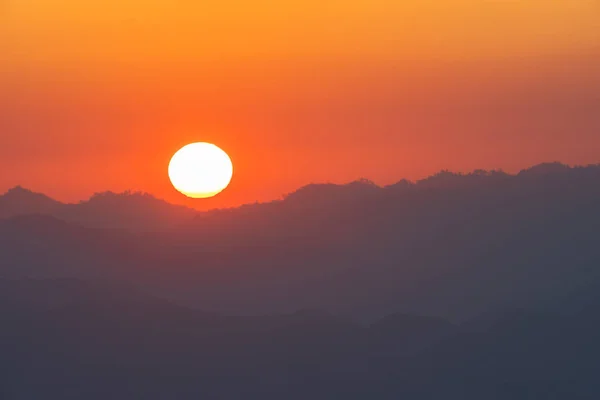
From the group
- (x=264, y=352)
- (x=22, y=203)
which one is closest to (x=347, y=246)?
(x=264, y=352)

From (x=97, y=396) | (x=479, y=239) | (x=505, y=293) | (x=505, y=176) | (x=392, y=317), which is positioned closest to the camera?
(x=97, y=396)

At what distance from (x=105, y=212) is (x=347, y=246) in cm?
3332

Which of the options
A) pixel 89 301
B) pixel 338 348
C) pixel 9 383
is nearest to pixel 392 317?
pixel 338 348

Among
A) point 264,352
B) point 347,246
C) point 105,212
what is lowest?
point 264,352

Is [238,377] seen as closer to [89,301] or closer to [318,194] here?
[89,301]

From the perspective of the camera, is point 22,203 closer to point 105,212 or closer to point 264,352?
point 105,212

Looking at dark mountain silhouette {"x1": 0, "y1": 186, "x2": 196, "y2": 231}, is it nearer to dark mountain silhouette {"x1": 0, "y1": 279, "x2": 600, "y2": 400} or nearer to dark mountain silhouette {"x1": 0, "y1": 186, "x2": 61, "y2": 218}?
dark mountain silhouette {"x1": 0, "y1": 186, "x2": 61, "y2": 218}

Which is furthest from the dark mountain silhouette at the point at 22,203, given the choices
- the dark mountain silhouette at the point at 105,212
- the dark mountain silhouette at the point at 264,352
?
the dark mountain silhouette at the point at 264,352

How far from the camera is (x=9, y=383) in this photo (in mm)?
83125

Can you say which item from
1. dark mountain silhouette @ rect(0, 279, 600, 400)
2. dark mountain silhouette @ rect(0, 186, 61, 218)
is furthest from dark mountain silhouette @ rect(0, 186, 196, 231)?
dark mountain silhouette @ rect(0, 279, 600, 400)

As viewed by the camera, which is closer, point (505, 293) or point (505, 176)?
point (505, 293)

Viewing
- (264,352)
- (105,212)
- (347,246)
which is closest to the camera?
(264,352)

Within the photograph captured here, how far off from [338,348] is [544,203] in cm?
4625

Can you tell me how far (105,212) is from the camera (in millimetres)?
109688
